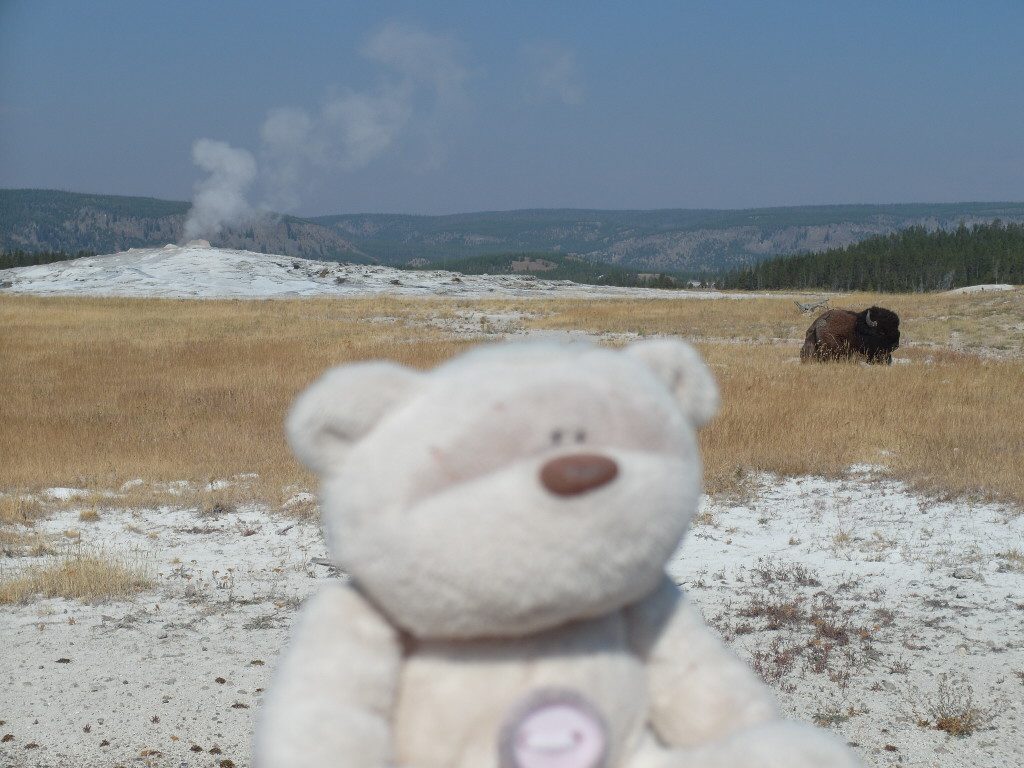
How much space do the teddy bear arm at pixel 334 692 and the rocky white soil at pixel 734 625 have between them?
2.29 metres

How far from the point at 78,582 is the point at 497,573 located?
466 cm

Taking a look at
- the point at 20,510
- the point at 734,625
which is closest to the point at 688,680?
the point at 734,625

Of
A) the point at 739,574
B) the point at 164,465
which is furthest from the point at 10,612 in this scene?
the point at 739,574

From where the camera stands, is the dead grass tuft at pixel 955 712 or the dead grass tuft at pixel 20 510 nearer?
the dead grass tuft at pixel 955 712

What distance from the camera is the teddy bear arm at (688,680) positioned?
5.71 ft

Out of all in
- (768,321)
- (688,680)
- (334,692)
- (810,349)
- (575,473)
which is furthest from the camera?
(768,321)

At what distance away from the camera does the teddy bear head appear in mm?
1448

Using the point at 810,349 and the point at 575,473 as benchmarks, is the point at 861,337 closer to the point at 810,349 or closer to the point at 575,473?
the point at 810,349

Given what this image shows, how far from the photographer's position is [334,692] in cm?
156

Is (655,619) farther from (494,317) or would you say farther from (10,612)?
(494,317)

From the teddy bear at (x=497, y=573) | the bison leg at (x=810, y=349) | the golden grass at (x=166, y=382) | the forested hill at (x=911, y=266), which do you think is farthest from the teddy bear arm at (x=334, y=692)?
the forested hill at (x=911, y=266)

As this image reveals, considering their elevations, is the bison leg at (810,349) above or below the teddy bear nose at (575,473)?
below

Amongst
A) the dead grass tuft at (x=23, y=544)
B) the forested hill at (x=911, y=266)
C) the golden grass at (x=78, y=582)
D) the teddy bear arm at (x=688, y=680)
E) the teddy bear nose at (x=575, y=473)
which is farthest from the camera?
the forested hill at (x=911, y=266)

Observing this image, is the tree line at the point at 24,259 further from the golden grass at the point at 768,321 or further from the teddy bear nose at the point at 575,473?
the teddy bear nose at the point at 575,473
